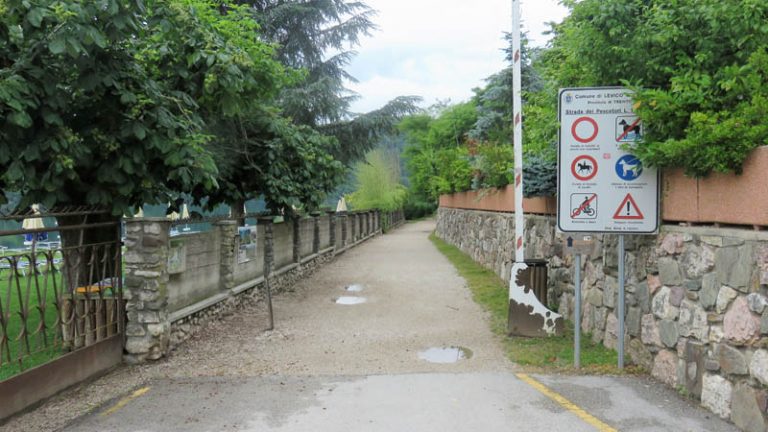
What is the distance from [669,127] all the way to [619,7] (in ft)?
4.13

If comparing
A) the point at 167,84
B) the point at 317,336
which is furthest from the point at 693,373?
the point at 167,84

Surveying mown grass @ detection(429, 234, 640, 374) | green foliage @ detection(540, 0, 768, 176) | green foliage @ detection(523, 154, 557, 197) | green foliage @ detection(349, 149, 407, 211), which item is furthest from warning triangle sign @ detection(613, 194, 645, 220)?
green foliage @ detection(349, 149, 407, 211)

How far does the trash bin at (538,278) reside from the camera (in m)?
7.70

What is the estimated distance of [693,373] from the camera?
4840 millimetres

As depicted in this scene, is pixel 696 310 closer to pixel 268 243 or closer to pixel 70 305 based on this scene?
pixel 70 305

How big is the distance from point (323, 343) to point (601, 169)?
4096 millimetres

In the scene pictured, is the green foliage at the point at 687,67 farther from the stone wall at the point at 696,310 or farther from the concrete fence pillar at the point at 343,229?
the concrete fence pillar at the point at 343,229

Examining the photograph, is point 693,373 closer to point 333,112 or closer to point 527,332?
point 527,332

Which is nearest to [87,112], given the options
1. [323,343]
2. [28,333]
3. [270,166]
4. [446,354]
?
[28,333]

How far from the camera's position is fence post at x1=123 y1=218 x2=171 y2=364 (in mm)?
6527

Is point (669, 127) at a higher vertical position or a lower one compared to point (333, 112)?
lower

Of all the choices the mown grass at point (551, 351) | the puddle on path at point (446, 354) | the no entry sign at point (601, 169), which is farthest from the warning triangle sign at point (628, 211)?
the puddle on path at point (446, 354)

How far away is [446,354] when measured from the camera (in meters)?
6.92

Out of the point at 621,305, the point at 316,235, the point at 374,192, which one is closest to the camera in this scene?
the point at 621,305
